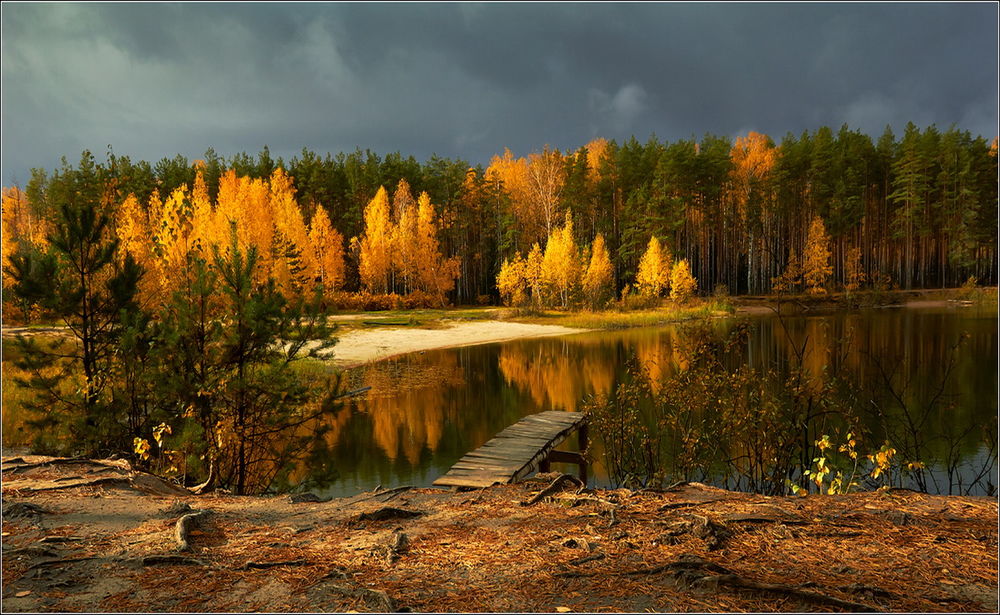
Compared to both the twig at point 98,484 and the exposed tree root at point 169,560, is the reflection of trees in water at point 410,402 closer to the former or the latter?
the twig at point 98,484

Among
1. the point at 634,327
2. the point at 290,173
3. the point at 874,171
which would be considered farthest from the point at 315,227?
the point at 874,171

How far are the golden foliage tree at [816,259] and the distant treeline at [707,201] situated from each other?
14.5ft

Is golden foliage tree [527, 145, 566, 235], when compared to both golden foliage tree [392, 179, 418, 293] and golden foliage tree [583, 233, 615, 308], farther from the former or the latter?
golden foliage tree [392, 179, 418, 293]

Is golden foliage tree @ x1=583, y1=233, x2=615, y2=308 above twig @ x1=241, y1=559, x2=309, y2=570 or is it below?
above

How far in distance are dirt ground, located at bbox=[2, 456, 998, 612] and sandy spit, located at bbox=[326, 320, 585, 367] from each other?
730 inches

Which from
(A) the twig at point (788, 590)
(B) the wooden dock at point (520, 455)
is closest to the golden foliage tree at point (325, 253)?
(B) the wooden dock at point (520, 455)

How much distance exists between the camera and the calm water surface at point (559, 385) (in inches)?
418

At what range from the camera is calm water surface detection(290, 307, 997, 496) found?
1062 centimetres

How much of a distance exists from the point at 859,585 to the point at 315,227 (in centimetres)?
5131

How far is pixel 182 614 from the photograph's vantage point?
3.16 metres

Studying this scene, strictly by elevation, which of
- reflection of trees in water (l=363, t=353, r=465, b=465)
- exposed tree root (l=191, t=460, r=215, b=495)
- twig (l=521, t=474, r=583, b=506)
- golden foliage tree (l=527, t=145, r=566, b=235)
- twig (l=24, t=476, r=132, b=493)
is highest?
golden foliage tree (l=527, t=145, r=566, b=235)

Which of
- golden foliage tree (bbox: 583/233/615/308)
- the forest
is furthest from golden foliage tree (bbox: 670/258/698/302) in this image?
golden foliage tree (bbox: 583/233/615/308)

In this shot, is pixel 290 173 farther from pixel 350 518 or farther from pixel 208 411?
pixel 350 518

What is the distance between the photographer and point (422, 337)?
3281cm
